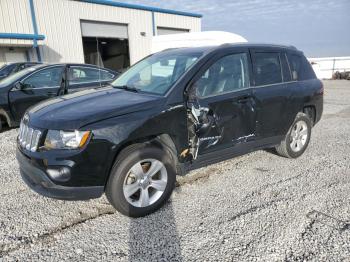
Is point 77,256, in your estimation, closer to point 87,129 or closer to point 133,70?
point 87,129

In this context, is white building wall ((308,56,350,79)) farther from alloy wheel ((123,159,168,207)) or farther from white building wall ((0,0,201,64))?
alloy wheel ((123,159,168,207))

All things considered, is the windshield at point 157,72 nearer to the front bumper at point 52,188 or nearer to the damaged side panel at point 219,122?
the damaged side panel at point 219,122

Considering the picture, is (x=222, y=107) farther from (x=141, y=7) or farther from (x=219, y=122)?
(x=141, y=7)

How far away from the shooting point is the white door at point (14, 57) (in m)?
15.4

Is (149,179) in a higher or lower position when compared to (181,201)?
higher

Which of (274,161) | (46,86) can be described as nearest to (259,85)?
(274,161)

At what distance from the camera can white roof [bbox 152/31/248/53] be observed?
847 centimetres

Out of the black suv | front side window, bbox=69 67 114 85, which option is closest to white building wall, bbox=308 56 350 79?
front side window, bbox=69 67 114 85

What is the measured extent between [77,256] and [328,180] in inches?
129

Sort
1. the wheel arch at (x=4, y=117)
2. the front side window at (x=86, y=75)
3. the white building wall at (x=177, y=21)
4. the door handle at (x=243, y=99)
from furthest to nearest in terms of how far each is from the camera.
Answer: the white building wall at (x=177, y=21), the front side window at (x=86, y=75), the wheel arch at (x=4, y=117), the door handle at (x=243, y=99)

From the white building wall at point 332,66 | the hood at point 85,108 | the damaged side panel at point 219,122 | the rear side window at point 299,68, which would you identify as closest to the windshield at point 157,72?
the hood at point 85,108

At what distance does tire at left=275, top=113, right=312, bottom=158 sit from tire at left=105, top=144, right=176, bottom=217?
2240 mm

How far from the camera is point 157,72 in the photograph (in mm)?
3770

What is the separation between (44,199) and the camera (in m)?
3.39
